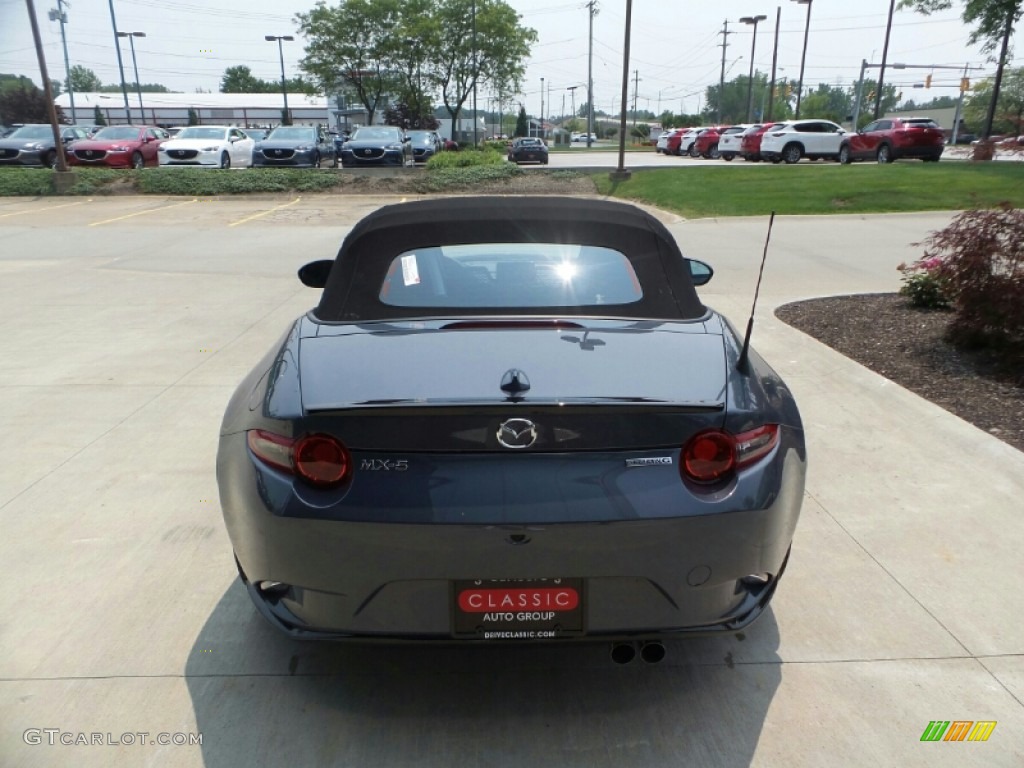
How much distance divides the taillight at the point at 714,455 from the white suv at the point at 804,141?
30.3 metres

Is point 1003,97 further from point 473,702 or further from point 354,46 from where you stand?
point 473,702

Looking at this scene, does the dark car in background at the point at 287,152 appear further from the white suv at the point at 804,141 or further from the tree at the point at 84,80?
the tree at the point at 84,80

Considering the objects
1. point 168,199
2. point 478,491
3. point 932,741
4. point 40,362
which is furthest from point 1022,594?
point 168,199

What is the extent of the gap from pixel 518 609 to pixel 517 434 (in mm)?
510

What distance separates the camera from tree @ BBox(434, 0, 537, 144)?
52281 mm

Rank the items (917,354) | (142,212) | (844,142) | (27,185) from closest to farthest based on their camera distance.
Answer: (917,354), (142,212), (27,185), (844,142)

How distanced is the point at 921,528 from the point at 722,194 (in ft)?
52.6

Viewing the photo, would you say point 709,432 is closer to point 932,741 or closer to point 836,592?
point 932,741

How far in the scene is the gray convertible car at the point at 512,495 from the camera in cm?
234

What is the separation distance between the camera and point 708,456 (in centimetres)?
243

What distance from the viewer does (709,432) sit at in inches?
95.3

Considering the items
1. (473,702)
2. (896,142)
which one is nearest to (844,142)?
(896,142)

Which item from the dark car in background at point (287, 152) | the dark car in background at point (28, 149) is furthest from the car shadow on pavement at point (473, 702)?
the dark car in background at point (28, 149)

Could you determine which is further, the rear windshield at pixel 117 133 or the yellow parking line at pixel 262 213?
the rear windshield at pixel 117 133
